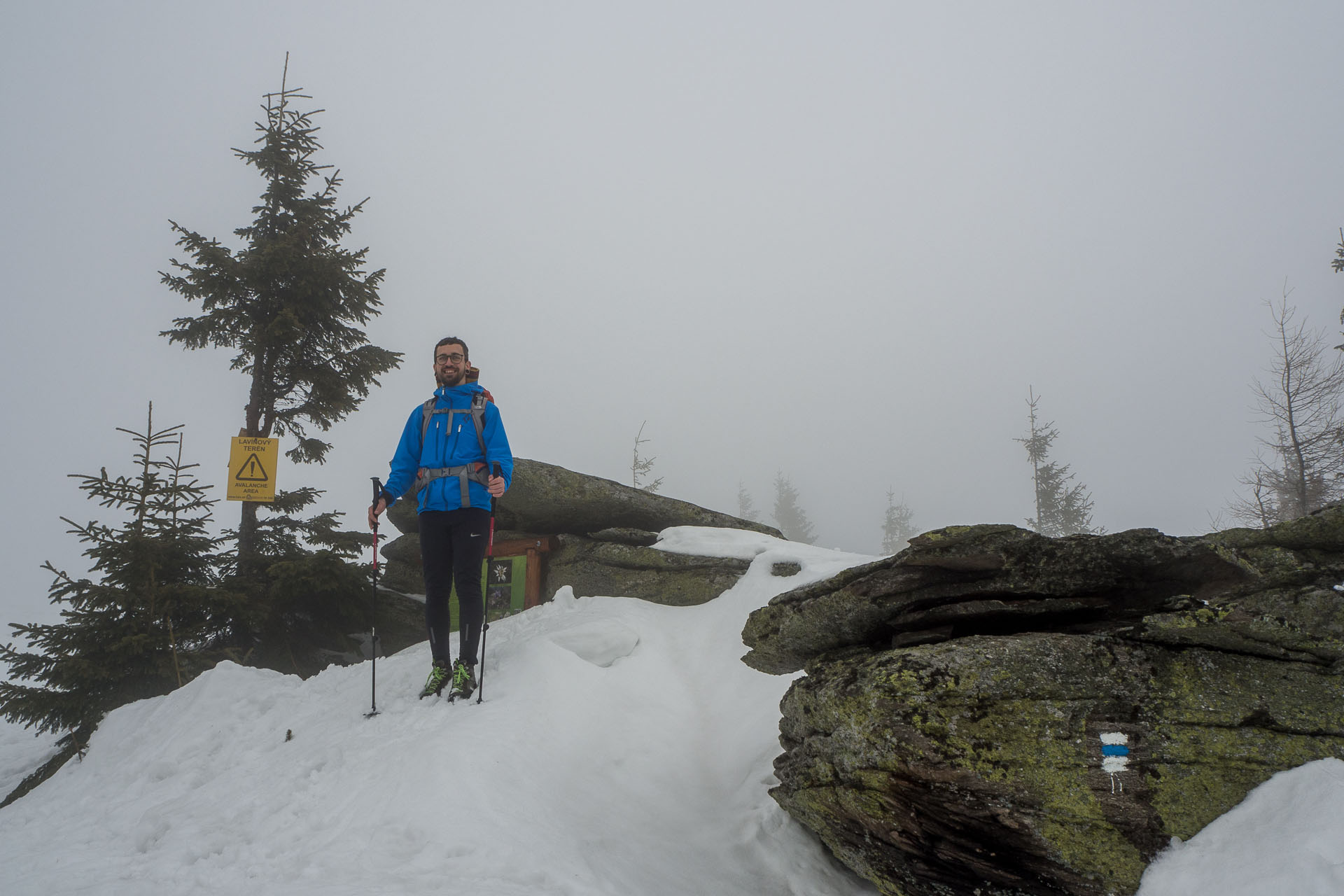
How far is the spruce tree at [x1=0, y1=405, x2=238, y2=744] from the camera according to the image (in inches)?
Result: 329

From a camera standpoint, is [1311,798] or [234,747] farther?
[234,747]

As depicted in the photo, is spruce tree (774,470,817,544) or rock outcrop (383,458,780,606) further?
spruce tree (774,470,817,544)

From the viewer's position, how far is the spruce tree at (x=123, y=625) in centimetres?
836

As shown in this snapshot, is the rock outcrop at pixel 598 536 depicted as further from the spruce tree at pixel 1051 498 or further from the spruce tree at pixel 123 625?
the spruce tree at pixel 1051 498

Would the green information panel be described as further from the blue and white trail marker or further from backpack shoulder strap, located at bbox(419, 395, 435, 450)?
the blue and white trail marker

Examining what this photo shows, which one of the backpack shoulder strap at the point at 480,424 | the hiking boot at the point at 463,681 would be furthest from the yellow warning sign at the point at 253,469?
the hiking boot at the point at 463,681

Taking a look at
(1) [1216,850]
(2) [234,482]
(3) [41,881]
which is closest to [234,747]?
(3) [41,881]

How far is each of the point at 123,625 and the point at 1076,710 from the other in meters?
11.6

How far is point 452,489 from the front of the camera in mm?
6266

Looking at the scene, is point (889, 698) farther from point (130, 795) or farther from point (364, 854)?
point (130, 795)

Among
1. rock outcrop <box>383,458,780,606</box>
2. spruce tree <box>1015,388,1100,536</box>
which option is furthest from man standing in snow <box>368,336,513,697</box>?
spruce tree <box>1015,388,1100,536</box>

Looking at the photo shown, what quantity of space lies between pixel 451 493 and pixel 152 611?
242 inches

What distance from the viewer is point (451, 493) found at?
6254 millimetres

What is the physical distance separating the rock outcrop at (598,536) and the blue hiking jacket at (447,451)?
531 centimetres
